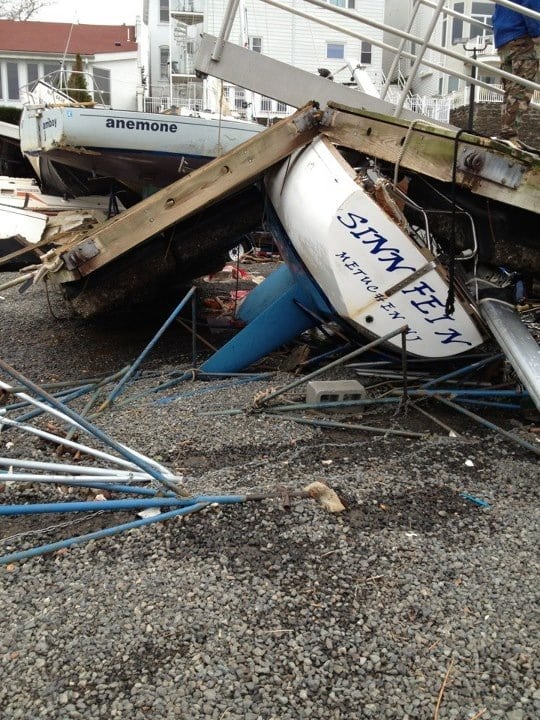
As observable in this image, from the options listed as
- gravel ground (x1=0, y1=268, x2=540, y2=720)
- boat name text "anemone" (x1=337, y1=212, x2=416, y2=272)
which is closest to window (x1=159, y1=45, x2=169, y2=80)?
boat name text "anemone" (x1=337, y1=212, x2=416, y2=272)

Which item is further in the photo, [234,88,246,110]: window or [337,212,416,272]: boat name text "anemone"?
[234,88,246,110]: window

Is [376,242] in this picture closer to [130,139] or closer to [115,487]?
[115,487]

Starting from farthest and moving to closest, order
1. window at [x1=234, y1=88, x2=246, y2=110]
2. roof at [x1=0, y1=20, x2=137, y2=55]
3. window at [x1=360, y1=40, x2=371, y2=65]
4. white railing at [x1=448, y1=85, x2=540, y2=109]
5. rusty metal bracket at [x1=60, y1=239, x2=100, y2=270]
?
window at [x1=360, y1=40, x2=371, y2=65], roof at [x1=0, y1=20, x2=137, y2=55], white railing at [x1=448, y1=85, x2=540, y2=109], window at [x1=234, y1=88, x2=246, y2=110], rusty metal bracket at [x1=60, y1=239, x2=100, y2=270]

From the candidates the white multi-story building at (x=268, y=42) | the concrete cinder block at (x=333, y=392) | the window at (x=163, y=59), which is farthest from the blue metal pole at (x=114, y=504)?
the window at (x=163, y=59)

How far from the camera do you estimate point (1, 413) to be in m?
4.98

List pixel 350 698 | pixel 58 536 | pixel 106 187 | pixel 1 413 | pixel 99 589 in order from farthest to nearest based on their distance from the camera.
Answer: pixel 106 187, pixel 1 413, pixel 58 536, pixel 99 589, pixel 350 698

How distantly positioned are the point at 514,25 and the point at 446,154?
1682 mm

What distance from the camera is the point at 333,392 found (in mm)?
5465

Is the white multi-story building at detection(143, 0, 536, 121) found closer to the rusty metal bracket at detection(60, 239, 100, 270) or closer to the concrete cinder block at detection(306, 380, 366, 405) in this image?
the rusty metal bracket at detection(60, 239, 100, 270)

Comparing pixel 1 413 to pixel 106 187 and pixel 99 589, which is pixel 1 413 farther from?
pixel 106 187

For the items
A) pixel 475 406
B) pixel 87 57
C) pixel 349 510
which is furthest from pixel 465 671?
pixel 87 57

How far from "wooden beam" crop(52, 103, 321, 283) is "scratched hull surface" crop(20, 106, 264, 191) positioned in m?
3.33

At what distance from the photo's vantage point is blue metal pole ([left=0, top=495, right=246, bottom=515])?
3.40 meters

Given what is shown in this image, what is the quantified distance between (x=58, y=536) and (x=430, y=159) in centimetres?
376
